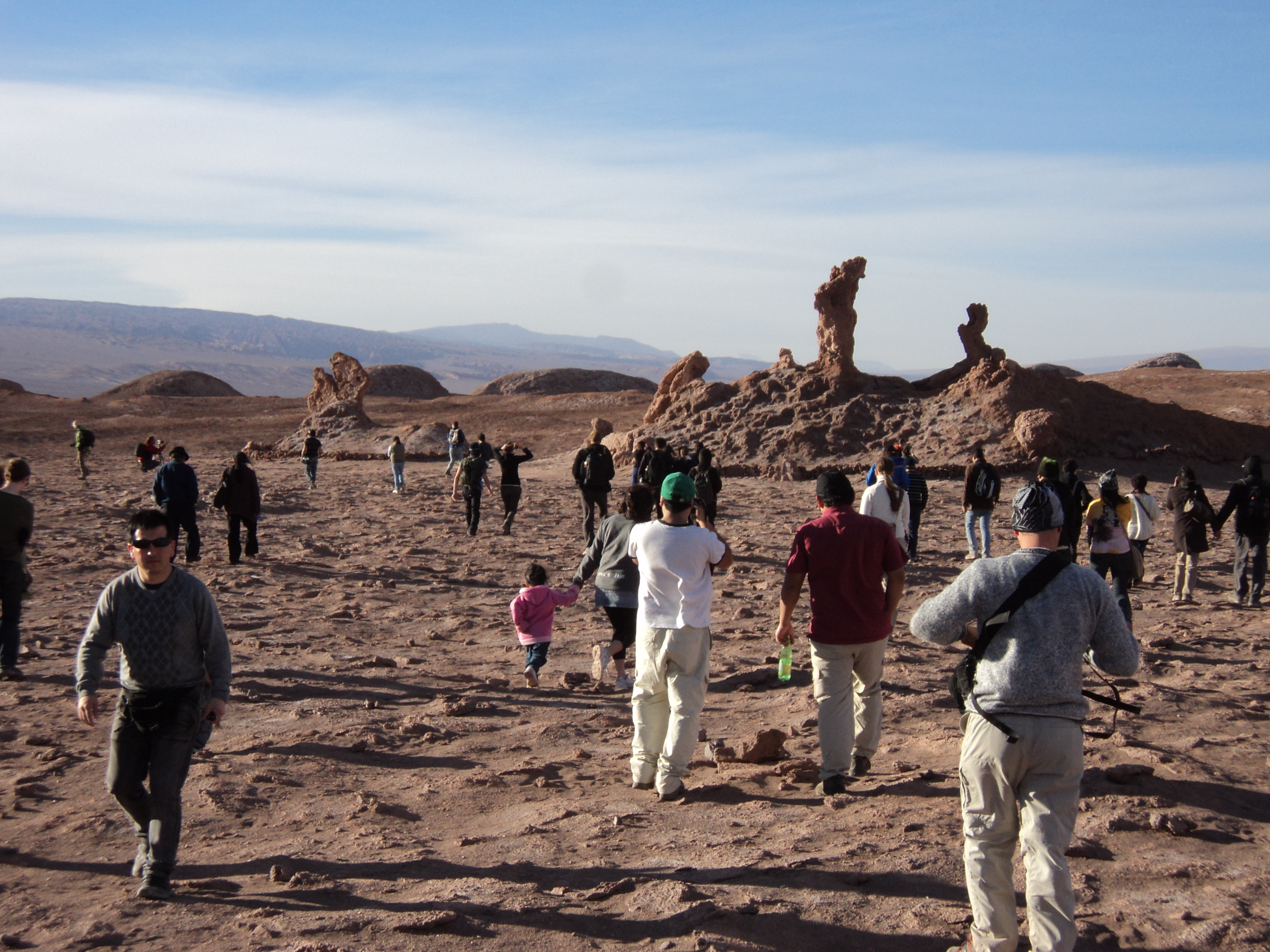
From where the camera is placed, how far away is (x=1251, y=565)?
34.9 feet

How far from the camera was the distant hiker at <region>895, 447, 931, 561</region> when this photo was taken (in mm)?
12492

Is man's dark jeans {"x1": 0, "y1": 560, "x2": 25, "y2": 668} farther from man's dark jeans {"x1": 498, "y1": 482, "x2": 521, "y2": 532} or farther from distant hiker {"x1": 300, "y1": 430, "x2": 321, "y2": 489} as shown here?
distant hiker {"x1": 300, "y1": 430, "x2": 321, "y2": 489}

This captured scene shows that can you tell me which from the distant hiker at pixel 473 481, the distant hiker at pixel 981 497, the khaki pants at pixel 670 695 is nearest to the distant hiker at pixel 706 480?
the distant hiker at pixel 981 497

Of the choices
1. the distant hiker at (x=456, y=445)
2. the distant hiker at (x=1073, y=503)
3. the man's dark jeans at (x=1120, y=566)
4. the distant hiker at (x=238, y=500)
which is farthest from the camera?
the distant hiker at (x=456, y=445)

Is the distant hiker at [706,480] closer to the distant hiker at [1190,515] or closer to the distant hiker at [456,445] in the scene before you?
the distant hiker at [1190,515]

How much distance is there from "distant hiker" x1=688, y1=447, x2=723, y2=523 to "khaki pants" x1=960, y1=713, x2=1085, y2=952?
7.87 meters

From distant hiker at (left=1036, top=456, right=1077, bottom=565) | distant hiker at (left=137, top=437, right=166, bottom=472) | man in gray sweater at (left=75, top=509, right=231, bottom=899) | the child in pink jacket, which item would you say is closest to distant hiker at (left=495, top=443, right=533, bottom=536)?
the child in pink jacket

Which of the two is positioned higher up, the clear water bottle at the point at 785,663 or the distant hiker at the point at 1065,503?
the distant hiker at the point at 1065,503

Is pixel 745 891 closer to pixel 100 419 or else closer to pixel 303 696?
pixel 303 696

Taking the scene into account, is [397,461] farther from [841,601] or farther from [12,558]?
[841,601]

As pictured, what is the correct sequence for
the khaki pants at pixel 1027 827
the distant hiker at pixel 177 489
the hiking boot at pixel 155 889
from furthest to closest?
1. the distant hiker at pixel 177 489
2. the hiking boot at pixel 155 889
3. the khaki pants at pixel 1027 827

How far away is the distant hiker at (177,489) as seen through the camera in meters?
11.9

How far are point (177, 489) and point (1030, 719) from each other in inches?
418

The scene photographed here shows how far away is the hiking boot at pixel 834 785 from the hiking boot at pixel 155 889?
3.13 metres
